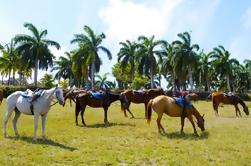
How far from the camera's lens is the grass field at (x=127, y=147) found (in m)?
12.9

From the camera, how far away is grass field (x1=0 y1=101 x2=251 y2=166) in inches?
509

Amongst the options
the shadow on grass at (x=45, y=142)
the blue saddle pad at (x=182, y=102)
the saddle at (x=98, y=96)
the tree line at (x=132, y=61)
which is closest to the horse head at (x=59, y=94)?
the shadow on grass at (x=45, y=142)

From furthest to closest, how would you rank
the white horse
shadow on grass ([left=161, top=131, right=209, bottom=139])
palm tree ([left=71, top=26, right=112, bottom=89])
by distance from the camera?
palm tree ([left=71, top=26, right=112, bottom=89]) < shadow on grass ([left=161, top=131, right=209, bottom=139]) < the white horse

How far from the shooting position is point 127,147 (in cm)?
1526

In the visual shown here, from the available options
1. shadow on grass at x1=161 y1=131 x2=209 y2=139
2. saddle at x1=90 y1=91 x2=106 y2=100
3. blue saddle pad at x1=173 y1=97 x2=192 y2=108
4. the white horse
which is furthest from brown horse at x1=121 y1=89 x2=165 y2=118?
the white horse

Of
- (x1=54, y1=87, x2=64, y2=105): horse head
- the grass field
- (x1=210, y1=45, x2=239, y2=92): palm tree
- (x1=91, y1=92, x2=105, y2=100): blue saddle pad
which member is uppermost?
(x1=210, y1=45, x2=239, y2=92): palm tree

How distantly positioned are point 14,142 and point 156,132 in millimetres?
6576

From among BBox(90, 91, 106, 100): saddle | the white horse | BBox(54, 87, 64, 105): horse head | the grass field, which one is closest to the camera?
the grass field

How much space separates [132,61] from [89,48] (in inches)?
722

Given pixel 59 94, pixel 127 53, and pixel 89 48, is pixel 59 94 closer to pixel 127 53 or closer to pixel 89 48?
pixel 89 48

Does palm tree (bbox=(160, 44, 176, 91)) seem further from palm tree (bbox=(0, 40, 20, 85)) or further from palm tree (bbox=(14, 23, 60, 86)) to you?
palm tree (bbox=(0, 40, 20, 85))

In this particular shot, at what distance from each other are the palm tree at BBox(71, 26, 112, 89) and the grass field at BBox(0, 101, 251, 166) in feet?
174

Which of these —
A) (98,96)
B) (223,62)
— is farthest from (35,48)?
(98,96)

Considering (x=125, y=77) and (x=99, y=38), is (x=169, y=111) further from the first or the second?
(x=125, y=77)
